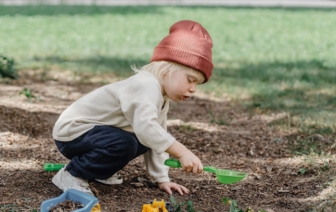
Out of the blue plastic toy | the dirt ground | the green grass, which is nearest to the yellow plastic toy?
the blue plastic toy

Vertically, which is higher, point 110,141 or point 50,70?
point 110,141

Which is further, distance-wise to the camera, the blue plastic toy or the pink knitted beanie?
the pink knitted beanie

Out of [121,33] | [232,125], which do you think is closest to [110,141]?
[232,125]

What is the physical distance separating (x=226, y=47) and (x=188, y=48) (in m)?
6.01

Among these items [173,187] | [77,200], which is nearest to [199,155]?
[173,187]

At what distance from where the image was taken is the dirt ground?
3.10 meters

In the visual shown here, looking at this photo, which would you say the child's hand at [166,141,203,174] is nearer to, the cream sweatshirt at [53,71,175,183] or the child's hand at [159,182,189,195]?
the cream sweatshirt at [53,71,175,183]

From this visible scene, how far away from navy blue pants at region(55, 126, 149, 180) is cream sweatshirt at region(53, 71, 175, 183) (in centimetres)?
4

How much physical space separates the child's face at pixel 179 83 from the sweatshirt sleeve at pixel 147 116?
0.08m

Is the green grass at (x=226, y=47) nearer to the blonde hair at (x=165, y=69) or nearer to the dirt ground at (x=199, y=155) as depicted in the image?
the dirt ground at (x=199, y=155)

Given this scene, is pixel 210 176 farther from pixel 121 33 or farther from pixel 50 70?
pixel 121 33

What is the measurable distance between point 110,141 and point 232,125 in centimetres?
199

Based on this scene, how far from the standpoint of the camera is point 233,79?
21.3 feet

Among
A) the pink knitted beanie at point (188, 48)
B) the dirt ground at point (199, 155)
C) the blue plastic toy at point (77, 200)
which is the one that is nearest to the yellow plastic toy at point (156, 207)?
the blue plastic toy at point (77, 200)
